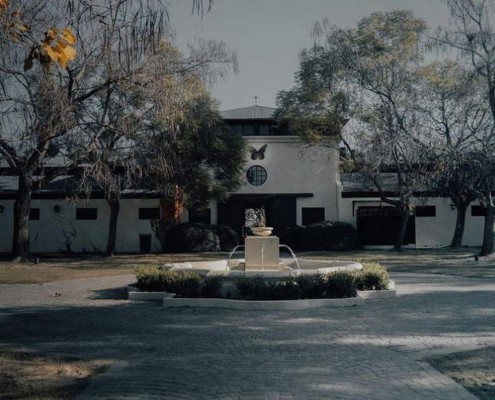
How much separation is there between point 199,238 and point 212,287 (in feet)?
55.8

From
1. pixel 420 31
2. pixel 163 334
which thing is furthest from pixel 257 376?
pixel 420 31

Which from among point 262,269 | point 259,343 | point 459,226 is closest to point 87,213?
point 262,269

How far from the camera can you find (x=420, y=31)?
26.2 meters

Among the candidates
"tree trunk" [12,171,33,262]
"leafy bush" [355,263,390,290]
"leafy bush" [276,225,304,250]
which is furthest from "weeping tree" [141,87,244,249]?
"leafy bush" [355,263,390,290]

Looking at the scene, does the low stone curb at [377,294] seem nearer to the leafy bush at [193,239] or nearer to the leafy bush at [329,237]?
the leafy bush at [329,237]

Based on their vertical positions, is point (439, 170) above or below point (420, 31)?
below

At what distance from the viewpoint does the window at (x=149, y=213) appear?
3238 centimetres

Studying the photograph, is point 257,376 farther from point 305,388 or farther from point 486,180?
point 486,180

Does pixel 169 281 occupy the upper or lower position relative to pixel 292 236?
lower

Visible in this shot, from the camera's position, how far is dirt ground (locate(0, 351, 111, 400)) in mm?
5832

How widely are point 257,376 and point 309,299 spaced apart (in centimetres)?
574

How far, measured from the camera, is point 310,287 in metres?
12.3

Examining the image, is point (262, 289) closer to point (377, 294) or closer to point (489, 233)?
point (377, 294)

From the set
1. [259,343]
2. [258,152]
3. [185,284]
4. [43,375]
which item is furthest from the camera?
[258,152]
